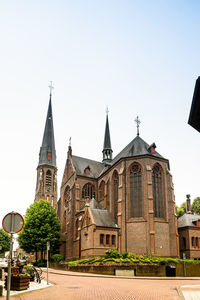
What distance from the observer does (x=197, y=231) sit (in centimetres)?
4475

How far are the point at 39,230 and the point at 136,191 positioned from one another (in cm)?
1877

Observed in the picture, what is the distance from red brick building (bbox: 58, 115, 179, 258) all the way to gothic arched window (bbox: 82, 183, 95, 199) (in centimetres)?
101

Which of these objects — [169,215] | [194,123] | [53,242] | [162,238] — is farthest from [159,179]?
[194,123]

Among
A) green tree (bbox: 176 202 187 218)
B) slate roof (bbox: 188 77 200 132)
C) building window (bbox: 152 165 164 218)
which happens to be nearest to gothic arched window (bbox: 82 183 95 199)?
building window (bbox: 152 165 164 218)

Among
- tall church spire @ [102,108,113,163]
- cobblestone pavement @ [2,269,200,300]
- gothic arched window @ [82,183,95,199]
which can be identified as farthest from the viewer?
tall church spire @ [102,108,113,163]

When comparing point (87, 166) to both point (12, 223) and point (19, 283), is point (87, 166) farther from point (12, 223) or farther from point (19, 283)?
point (12, 223)

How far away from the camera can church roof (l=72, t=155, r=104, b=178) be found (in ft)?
176

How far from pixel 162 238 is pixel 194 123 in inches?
1333

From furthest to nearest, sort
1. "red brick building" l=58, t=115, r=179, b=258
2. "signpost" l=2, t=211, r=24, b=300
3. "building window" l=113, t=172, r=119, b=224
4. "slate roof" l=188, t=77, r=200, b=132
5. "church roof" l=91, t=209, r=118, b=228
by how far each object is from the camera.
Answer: "building window" l=113, t=172, r=119, b=224, "church roof" l=91, t=209, r=118, b=228, "red brick building" l=58, t=115, r=179, b=258, "slate roof" l=188, t=77, r=200, b=132, "signpost" l=2, t=211, r=24, b=300

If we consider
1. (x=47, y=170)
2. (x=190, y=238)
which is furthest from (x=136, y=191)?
(x=47, y=170)

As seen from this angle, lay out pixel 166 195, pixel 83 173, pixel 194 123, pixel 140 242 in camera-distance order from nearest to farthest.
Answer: pixel 194 123 → pixel 140 242 → pixel 166 195 → pixel 83 173

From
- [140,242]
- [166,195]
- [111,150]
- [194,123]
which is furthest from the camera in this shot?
[111,150]

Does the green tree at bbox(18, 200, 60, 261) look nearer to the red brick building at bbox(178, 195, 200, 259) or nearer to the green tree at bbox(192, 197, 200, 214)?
the red brick building at bbox(178, 195, 200, 259)

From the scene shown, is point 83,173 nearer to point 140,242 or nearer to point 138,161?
point 138,161
